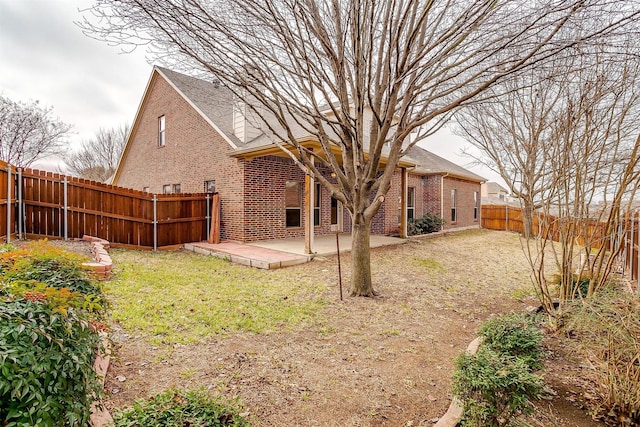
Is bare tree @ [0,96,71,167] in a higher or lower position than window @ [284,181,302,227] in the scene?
higher

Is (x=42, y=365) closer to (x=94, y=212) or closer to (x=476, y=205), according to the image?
(x=94, y=212)

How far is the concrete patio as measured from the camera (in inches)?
329

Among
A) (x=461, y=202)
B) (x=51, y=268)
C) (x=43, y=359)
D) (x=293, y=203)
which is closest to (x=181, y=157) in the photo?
(x=293, y=203)

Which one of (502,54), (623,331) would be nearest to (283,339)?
(623,331)

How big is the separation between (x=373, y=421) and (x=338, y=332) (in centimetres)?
181

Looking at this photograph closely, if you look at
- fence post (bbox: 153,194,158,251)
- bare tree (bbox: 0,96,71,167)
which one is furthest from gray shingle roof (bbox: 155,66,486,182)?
bare tree (bbox: 0,96,71,167)

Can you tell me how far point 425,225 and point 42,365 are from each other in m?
15.8

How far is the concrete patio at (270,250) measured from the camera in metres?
8.37

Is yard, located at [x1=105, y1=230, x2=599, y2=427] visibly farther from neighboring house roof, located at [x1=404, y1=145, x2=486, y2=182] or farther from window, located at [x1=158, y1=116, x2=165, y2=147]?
neighboring house roof, located at [x1=404, y1=145, x2=486, y2=182]

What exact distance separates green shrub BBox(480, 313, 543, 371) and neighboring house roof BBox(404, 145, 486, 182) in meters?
13.5

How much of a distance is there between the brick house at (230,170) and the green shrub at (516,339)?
6184 millimetres

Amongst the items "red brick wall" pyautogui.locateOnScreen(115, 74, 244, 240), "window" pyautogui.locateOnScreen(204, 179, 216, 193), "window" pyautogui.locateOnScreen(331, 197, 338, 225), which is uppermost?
"red brick wall" pyautogui.locateOnScreen(115, 74, 244, 240)

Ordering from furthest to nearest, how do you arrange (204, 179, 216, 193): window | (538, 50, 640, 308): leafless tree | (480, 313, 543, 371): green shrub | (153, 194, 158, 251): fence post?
(204, 179, 216, 193): window
(153, 194, 158, 251): fence post
(538, 50, 640, 308): leafless tree
(480, 313, 543, 371): green shrub

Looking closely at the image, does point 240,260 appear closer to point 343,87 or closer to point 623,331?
point 343,87
